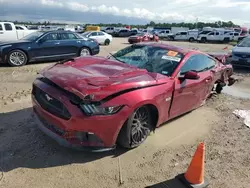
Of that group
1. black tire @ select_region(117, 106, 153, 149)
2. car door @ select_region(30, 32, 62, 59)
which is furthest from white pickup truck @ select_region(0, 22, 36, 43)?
black tire @ select_region(117, 106, 153, 149)

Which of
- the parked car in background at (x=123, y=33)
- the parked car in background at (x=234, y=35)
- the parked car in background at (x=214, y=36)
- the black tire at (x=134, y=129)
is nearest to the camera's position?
the black tire at (x=134, y=129)

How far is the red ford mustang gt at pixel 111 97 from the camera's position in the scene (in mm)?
3135

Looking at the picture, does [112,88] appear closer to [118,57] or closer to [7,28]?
[118,57]

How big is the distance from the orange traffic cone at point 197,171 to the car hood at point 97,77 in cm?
118

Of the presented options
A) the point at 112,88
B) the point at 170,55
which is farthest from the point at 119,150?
the point at 170,55

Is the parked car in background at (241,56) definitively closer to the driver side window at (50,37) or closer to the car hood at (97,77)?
the driver side window at (50,37)

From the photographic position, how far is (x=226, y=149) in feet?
13.3

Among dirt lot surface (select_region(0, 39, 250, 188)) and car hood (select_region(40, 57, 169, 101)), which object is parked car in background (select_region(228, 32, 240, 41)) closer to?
dirt lot surface (select_region(0, 39, 250, 188))

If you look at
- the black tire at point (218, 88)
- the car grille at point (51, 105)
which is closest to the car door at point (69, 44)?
the black tire at point (218, 88)

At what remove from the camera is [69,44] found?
11.2m

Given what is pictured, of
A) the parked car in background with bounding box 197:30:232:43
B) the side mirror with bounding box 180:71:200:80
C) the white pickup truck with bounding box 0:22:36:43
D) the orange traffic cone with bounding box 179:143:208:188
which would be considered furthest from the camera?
the parked car in background with bounding box 197:30:232:43

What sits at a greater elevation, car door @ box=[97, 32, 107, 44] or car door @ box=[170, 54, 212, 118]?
car door @ box=[170, 54, 212, 118]

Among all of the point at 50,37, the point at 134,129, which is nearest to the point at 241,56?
the point at 50,37

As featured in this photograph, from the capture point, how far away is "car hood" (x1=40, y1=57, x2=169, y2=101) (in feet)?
10.4
